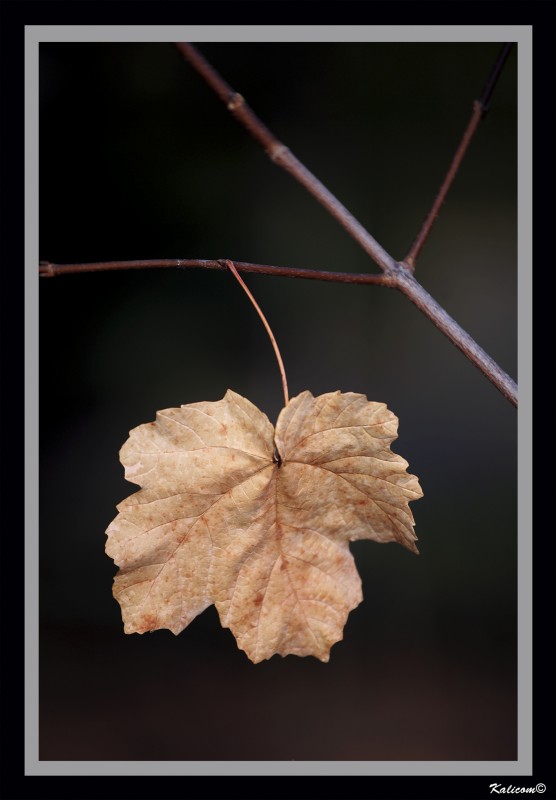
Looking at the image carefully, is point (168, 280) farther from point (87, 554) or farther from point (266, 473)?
point (266, 473)

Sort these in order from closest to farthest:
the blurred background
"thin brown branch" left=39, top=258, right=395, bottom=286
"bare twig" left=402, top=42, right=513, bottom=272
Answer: "thin brown branch" left=39, top=258, right=395, bottom=286 < "bare twig" left=402, top=42, right=513, bottom=272 < the blurred background

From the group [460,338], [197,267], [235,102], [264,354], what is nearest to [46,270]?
[197,267]

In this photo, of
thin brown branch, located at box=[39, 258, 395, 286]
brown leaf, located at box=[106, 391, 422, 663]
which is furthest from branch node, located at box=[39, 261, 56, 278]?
brown leaf, located at box=[106, 391, 422, 663]

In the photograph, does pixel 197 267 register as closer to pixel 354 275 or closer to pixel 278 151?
pixel 354 275

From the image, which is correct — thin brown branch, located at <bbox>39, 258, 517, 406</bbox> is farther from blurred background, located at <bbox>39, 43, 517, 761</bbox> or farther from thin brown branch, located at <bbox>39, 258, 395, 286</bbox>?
blurred background, located at <bbox>39, 43, 517, 761</bbox>

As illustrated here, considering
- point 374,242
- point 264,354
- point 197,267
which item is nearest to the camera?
point 197,267

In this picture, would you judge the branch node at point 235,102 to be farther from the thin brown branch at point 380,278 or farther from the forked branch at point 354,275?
the thin brown branch at point 380,278
